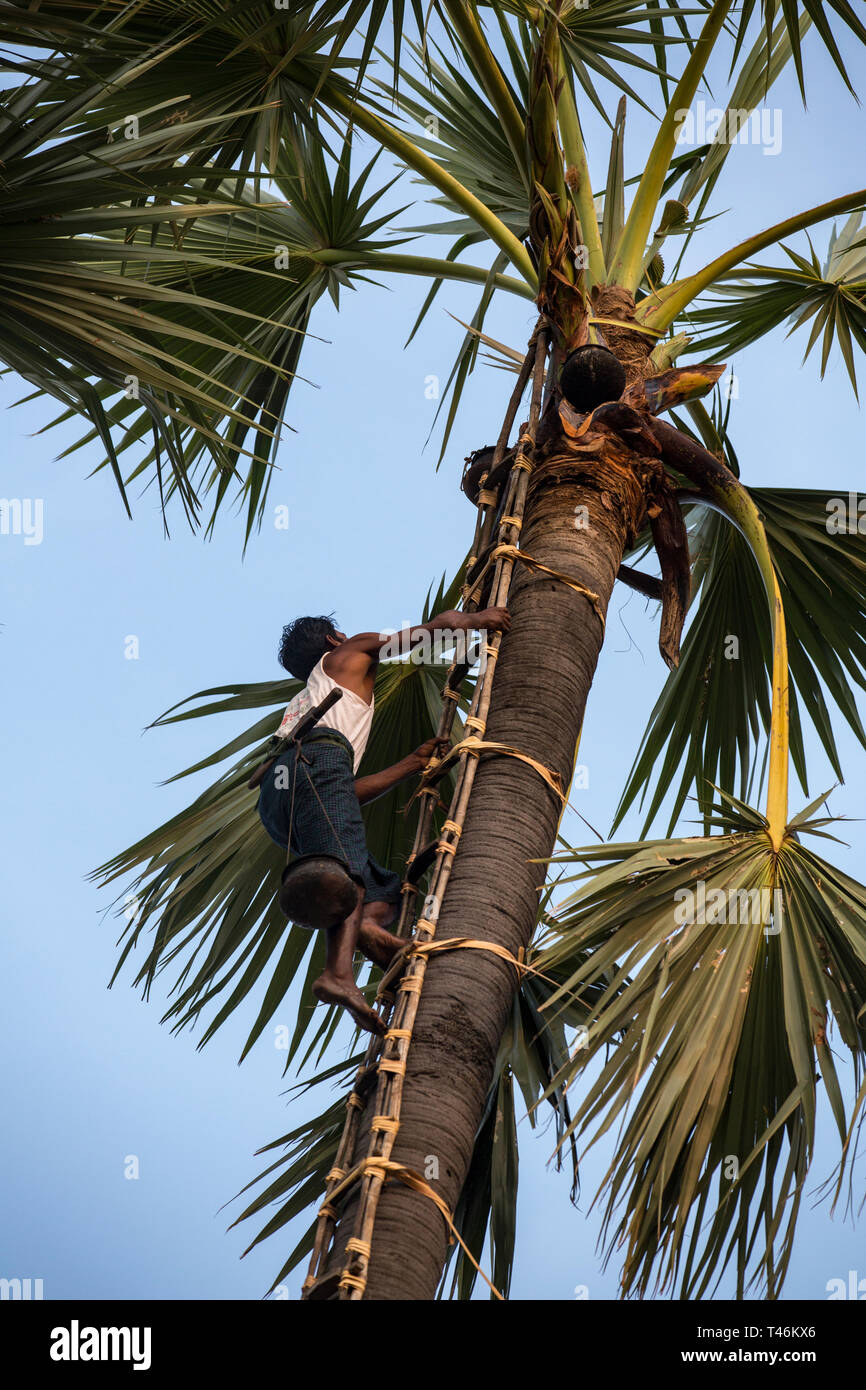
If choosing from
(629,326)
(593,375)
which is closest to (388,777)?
(593,375)

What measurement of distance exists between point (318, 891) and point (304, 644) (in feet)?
4.96

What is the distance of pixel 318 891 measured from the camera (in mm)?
4227

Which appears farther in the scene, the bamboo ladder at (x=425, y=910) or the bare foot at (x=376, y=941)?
the bare foot at (x=376, y=941)

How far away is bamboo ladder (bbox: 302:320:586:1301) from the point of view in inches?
136

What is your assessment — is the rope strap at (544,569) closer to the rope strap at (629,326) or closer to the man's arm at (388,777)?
the man's arm at (388,777)

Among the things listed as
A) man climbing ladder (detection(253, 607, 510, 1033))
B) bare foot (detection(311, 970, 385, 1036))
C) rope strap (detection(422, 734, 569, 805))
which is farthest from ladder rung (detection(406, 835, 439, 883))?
bare foot (detection(311, 970, 385, 1036))

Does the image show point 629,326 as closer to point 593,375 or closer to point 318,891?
point 593,375

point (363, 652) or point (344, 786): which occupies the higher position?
point (363, 652)

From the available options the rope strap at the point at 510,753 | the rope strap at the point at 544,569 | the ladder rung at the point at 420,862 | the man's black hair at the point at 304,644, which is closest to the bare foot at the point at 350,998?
the ladder rung at the point at 420,862

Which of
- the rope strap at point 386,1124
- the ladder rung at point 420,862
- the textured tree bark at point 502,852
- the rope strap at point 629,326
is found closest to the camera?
the textured tree bark at point 502,852

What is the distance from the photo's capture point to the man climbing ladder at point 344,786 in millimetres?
4363

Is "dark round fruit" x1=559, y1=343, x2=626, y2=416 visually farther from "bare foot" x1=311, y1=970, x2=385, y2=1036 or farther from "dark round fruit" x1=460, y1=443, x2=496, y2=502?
"bare foot" x1=311, y1=970, x2=385, y2=1036

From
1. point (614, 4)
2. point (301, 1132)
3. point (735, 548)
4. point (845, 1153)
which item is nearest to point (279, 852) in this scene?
point (301, 1132)

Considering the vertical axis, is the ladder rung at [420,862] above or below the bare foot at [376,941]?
A: above
